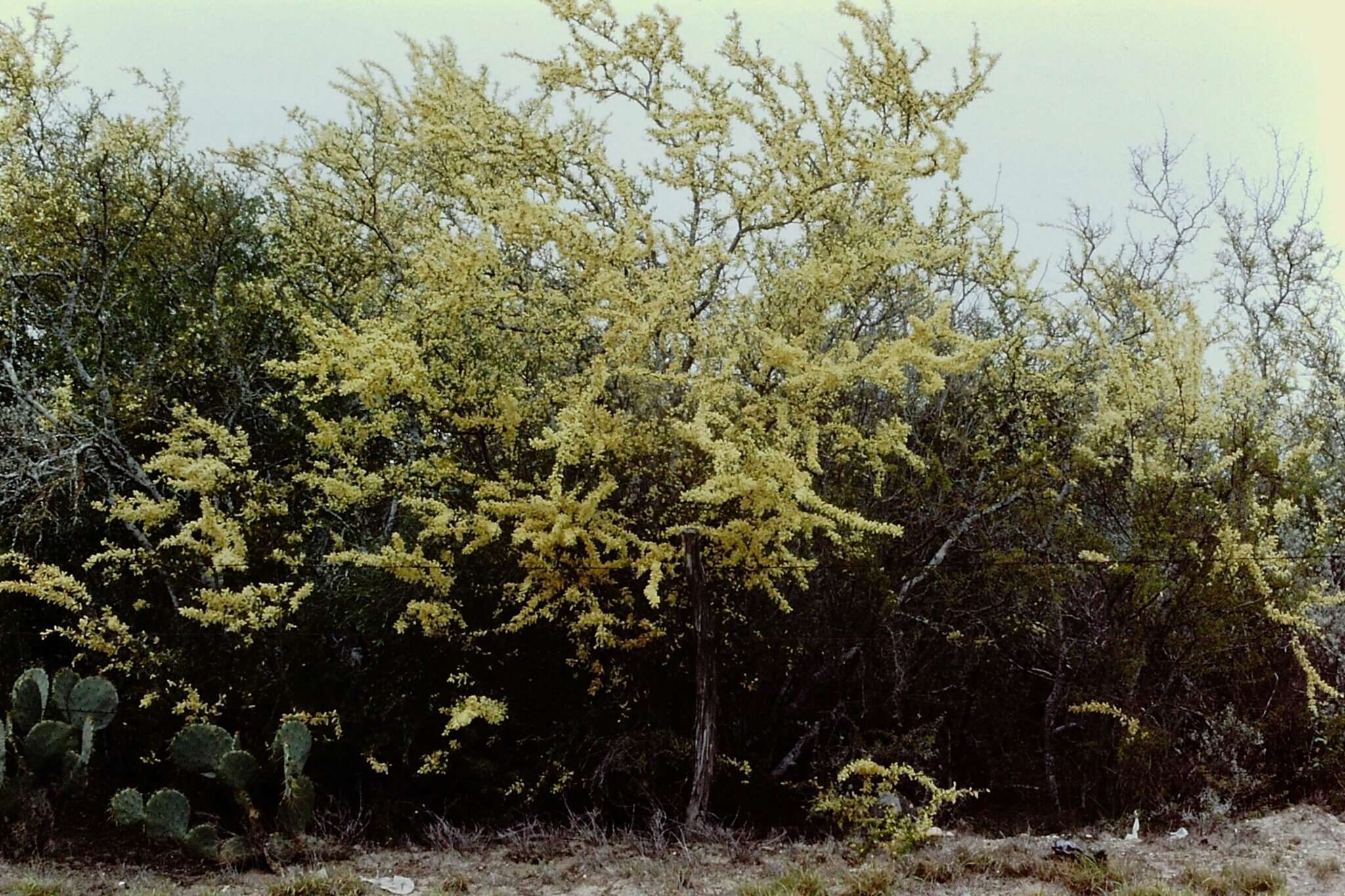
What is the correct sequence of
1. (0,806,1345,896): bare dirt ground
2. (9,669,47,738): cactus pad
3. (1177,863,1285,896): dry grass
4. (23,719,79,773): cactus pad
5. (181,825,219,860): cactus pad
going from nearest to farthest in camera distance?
(1177,863,1285,896): dry grass
(0,806,1345,896): bare dirt ground
(181,825,219,860): cactus pad
(23,719,79,773): cactus pad
(9,669,47,738): cactus pad

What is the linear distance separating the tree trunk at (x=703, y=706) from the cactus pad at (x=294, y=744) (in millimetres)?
2104

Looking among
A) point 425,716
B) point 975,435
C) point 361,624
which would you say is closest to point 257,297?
point 361,624

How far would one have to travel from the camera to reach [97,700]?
5.62 metres

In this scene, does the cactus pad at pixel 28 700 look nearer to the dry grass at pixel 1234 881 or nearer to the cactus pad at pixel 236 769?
the cactus pad at pixel 236 769

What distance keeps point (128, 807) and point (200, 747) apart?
0.43 metres

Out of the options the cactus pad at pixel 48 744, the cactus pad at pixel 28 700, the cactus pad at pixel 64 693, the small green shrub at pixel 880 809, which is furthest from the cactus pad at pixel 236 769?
the small green shrub at pixel 880 809

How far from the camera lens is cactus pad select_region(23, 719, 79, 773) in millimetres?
5438

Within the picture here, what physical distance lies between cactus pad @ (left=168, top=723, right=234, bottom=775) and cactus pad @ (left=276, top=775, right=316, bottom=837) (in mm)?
437

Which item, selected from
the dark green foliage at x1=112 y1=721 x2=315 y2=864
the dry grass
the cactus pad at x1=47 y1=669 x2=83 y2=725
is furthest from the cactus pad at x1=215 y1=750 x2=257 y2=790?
the dry grass

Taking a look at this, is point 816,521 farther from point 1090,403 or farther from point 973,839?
point 1090,403

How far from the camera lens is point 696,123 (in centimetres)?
573

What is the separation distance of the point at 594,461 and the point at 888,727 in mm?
2811

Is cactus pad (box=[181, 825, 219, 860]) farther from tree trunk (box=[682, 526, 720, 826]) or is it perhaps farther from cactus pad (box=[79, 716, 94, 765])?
tree trunk (box=[682, 526, 720, 826])

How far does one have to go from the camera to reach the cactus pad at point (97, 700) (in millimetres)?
5613
